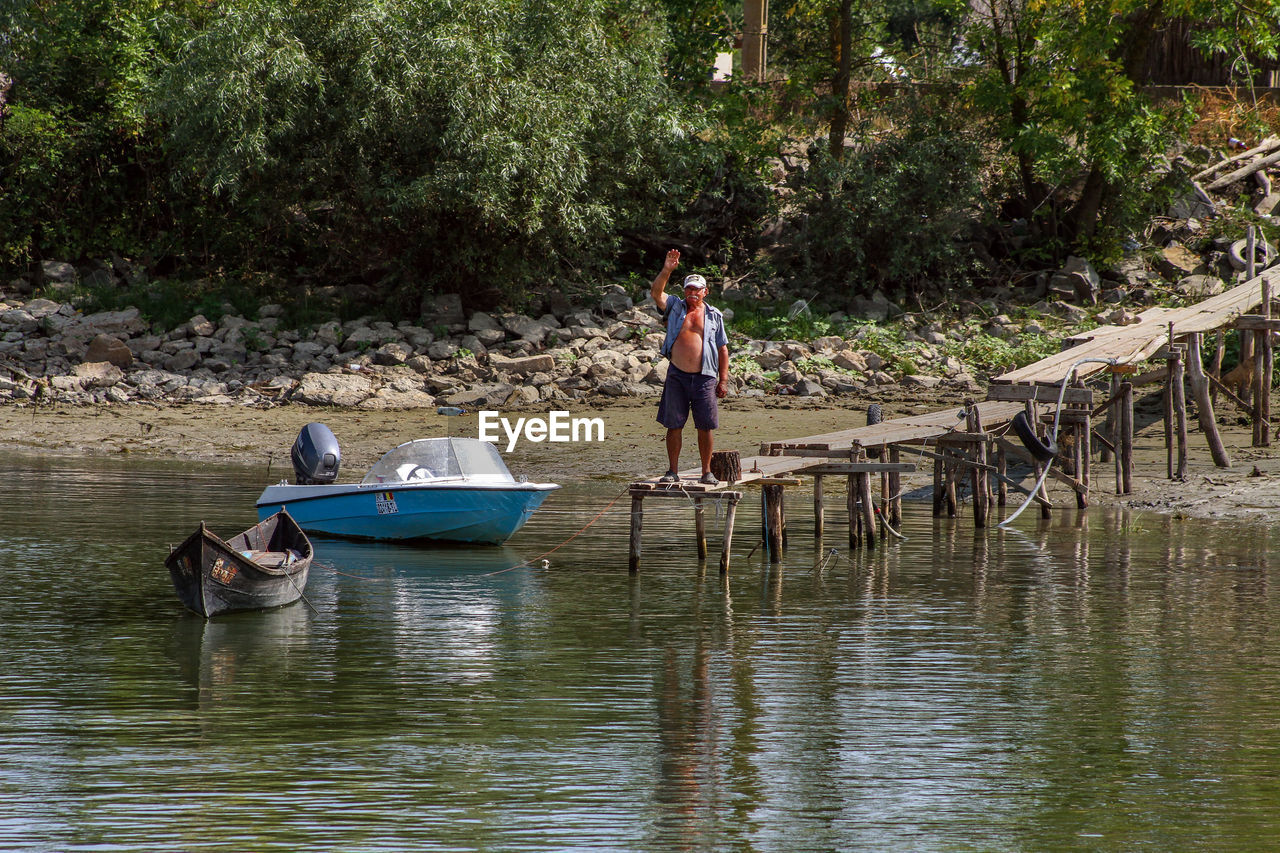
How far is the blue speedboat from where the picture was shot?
15.5 meters

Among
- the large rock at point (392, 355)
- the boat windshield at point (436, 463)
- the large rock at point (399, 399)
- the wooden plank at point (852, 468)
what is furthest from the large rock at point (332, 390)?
the wooden plank at point (852, 468)

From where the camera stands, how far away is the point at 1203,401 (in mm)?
20344

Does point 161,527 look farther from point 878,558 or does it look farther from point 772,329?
point 772,329

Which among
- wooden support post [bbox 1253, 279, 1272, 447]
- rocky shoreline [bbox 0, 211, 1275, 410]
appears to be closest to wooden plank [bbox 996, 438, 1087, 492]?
wooden support post [bbox 1253, 279, 1272, 447]

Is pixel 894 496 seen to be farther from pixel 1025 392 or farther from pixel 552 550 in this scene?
pixel 552 550

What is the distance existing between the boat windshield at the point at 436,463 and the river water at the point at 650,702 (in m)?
0.89

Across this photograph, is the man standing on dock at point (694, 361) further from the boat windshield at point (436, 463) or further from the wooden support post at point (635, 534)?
the boat windshield at point (436, 463)

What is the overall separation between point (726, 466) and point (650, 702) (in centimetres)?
451

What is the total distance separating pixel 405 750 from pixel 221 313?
22.2 m

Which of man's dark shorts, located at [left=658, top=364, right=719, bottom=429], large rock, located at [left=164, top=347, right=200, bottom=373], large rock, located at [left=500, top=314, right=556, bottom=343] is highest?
large rock, located at [left=500, top=314, right=556, bottom=343]

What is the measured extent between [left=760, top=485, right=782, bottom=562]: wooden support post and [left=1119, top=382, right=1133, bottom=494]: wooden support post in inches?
243

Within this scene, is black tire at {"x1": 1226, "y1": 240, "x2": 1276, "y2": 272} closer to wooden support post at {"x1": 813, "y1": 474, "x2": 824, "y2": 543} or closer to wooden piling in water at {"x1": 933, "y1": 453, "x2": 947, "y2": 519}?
wooden piling in water at {"x1": 933, "y1": 453, "x2": 947, "y2": 519}

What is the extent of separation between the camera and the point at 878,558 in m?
15.3

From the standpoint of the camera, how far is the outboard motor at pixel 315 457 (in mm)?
16188
